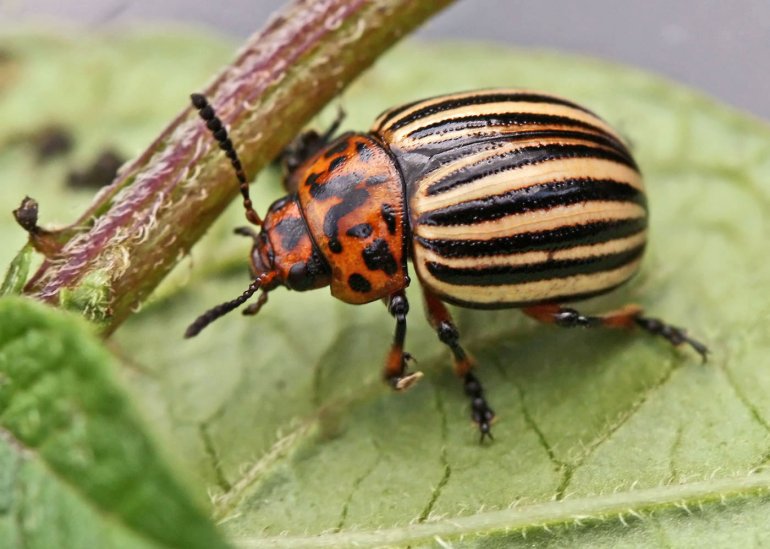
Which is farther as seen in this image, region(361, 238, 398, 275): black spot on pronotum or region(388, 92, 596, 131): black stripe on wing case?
region(388, 92, 596, 131): black stripe on wing case

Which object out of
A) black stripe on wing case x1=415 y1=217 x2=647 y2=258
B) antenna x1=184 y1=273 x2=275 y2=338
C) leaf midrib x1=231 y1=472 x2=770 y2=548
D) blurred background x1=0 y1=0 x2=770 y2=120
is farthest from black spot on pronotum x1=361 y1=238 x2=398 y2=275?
blurred background x1=0 y1=0 x2=770 y2=120

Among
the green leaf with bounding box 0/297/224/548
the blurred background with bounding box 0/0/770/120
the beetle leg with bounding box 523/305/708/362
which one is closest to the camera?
the green leaf with bounding box 0/297/224/548

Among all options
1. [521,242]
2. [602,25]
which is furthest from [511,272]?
[602,25]

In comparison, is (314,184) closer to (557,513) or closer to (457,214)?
(457,214)

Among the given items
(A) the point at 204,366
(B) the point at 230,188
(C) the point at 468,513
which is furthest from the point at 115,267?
(C) the point at 468,513

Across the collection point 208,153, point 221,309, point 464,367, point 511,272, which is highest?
point 208,153

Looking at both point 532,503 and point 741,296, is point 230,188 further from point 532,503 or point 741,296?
point 741,296

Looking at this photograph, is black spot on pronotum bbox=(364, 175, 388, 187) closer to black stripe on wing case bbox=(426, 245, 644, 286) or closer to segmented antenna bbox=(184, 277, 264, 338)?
black stripe on wing case bbox=(426, 245, 644, 286)
